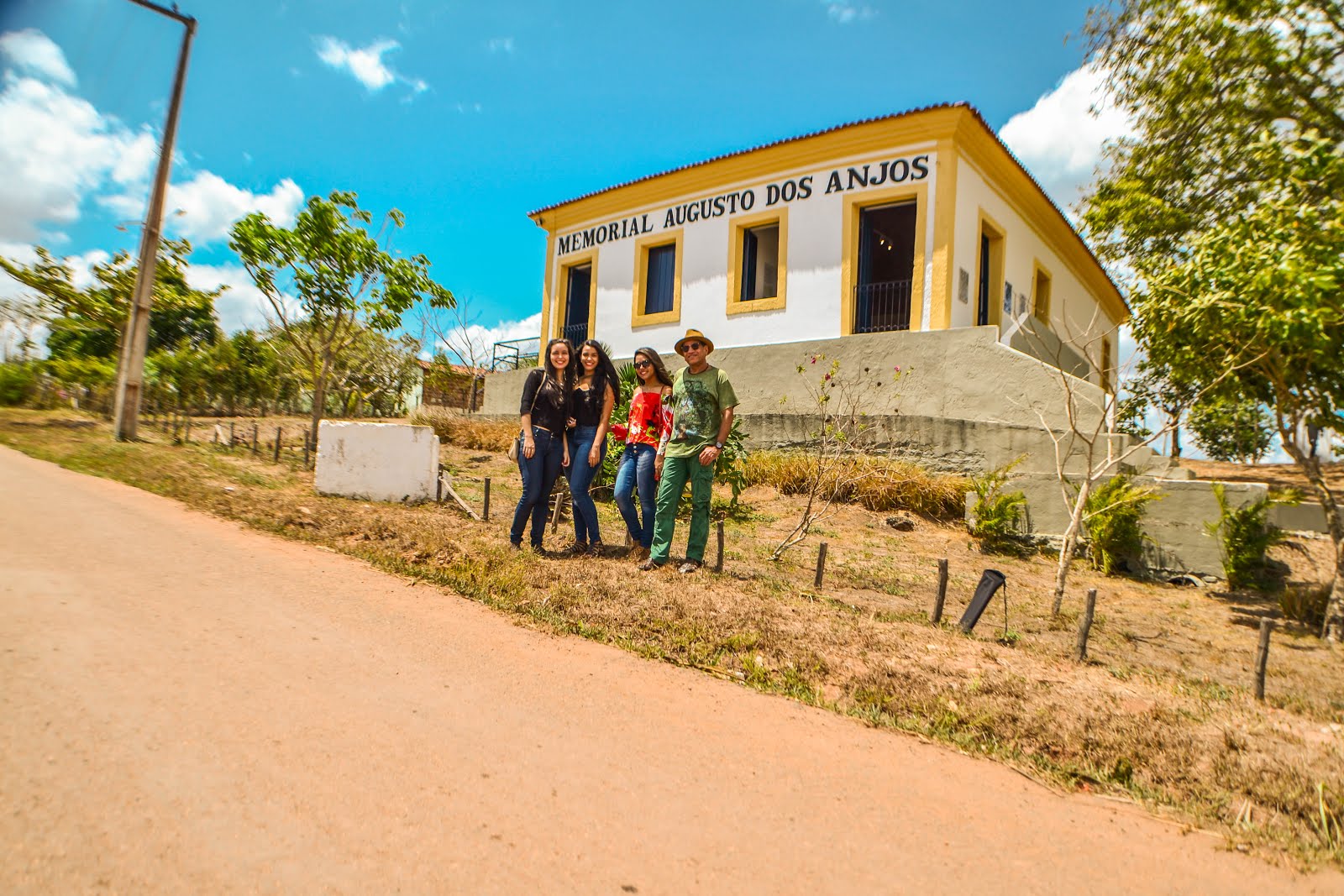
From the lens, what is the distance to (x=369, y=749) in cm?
228

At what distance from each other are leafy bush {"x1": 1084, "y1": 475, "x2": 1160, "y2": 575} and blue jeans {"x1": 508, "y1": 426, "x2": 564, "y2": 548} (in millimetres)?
5470

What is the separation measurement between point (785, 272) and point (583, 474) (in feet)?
31.1

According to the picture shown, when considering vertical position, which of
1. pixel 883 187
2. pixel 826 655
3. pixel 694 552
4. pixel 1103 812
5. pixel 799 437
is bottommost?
pixel 1103 812

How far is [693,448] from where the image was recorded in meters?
5.03

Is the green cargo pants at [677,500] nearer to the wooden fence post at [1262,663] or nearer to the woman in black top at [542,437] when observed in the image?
the woman in black top at [542,437]

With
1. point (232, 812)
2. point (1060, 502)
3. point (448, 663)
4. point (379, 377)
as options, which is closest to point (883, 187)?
point (1060, 502)

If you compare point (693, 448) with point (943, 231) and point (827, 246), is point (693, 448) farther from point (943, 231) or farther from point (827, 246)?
point (827, 246)

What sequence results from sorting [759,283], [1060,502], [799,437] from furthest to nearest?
[759,283]
[799,437]
[1060,502]

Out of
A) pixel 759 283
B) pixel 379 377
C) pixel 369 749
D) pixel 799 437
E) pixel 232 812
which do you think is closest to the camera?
pixel 232 812

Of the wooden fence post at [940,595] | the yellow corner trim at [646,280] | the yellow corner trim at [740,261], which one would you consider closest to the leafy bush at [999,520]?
the wooden fence post at [940,595]

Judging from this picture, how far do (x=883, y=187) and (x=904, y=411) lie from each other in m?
4.29

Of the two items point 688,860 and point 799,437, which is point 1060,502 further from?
point 688,860

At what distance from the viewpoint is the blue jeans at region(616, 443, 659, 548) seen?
5.21 m

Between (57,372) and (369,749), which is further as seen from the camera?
(57,372)
